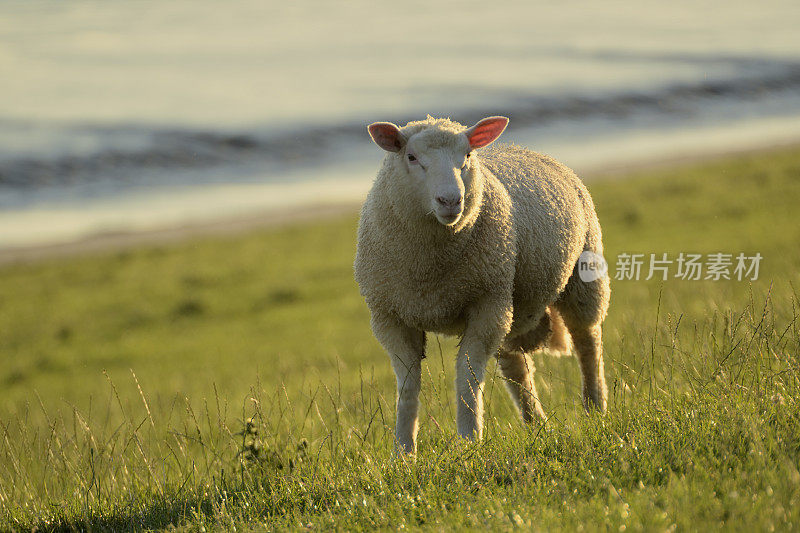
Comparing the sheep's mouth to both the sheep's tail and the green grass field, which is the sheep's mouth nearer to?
the green grass field

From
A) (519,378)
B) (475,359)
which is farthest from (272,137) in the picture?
(475,359)

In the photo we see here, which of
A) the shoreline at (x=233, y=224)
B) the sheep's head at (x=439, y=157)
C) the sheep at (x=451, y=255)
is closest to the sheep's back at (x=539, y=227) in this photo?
the sheep at (x=451, y=255)

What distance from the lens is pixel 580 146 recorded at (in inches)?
1219

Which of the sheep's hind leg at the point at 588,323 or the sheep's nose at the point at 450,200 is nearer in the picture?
the sheep's nose at the point at 450,200

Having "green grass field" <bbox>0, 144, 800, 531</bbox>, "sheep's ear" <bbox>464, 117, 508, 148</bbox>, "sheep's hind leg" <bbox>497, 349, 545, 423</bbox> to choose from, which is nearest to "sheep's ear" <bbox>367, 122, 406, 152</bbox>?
"sheep's ear" <bbox>464, 117, 508, 148</bbox>

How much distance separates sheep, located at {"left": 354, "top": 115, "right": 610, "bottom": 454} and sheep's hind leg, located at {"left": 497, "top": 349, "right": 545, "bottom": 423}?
29.0 inches

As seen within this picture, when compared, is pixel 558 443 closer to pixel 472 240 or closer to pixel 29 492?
pixel 472 240

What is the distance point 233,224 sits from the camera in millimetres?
28391

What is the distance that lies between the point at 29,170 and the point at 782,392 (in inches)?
967

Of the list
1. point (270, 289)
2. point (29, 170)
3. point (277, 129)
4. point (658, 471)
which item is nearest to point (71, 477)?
point (658, 471)

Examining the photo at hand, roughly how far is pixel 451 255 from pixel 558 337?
1.55 metres

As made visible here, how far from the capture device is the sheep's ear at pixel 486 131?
4.76m

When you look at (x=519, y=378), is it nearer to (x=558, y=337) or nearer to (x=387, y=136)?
(x=558, y=337)

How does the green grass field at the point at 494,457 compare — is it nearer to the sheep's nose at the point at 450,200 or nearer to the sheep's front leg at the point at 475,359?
the sheep's front leg at the point at 475,359
